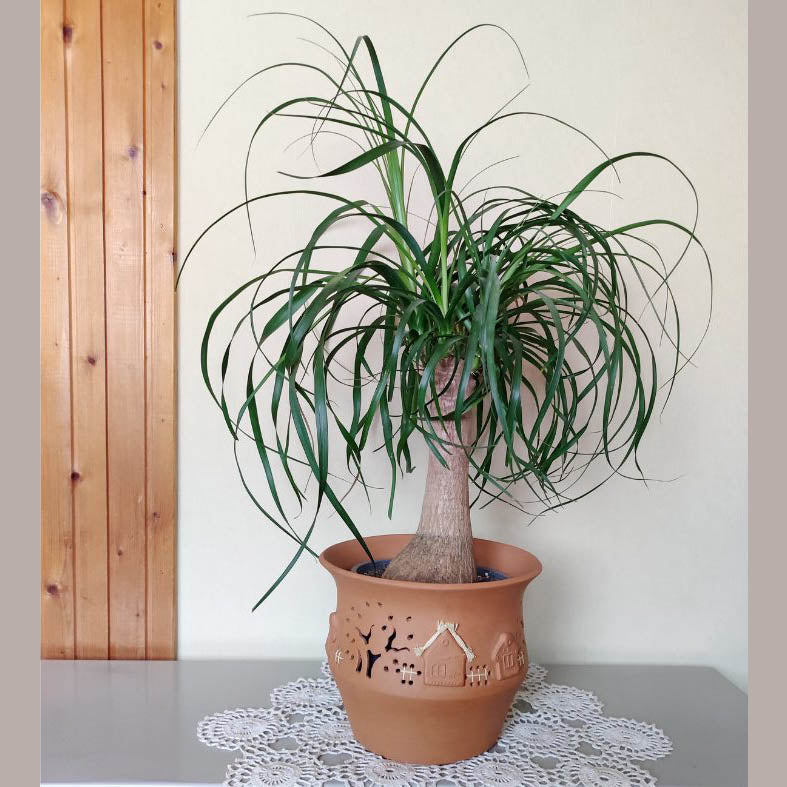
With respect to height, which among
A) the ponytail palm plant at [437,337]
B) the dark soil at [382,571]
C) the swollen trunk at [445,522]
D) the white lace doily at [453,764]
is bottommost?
the white lace doily at [453,764]

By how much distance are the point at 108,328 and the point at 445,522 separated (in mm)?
745

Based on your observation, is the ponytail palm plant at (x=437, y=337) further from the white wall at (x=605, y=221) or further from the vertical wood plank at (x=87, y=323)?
the vertical wood plank at (x=87, y=323)

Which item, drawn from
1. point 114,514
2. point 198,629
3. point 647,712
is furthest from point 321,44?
point 647,712

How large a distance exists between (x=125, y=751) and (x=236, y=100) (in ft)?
3.58

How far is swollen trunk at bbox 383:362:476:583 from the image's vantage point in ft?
3.20

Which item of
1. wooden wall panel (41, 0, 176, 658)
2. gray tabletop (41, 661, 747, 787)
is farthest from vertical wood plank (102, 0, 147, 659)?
gray tabletop (41, 661, 747, 787)

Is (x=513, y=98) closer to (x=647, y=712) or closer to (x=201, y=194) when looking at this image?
(x=201, y=194)

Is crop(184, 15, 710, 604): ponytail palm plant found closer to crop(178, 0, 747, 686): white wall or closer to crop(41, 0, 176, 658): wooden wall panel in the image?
crop(178, 0, 747, 686): white wall

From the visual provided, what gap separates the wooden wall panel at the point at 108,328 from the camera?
128 centimetres

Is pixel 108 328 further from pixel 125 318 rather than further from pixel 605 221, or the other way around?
pixel 605 221

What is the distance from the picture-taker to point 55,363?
4.28ft

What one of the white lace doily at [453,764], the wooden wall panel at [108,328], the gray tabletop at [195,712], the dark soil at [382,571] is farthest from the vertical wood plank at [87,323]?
the dark soil at [382,571]

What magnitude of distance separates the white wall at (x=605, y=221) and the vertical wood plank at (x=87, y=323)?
152 millimetres

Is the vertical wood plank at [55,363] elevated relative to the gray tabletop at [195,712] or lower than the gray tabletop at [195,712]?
elevated
